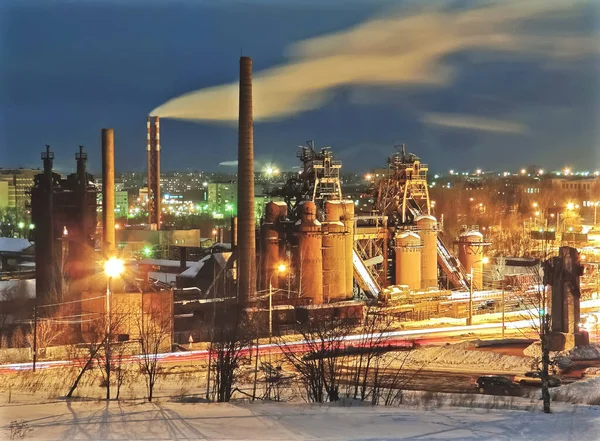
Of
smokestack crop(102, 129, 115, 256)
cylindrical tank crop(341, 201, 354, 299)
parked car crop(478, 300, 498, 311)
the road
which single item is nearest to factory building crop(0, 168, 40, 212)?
smokestack crop(102, 129, 115, 256)

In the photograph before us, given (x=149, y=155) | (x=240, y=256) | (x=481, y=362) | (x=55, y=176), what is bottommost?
(x=481, y=362)

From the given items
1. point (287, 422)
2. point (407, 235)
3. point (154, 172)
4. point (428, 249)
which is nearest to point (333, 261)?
point (407, 235)

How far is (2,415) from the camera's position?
54.8 ft

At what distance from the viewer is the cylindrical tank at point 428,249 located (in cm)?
5144

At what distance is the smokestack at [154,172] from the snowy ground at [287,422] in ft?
239

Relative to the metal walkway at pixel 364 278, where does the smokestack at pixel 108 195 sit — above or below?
above

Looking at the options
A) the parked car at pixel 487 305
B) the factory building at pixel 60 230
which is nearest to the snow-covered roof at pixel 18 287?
the factory building at pixel 60 230

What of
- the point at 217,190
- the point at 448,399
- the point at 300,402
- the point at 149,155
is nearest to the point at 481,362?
the point at 448,399

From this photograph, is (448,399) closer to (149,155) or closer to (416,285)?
(416,285)

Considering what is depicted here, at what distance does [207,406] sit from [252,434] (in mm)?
3948

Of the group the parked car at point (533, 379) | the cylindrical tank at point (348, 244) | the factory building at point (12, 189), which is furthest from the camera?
the factory building at point (12, 189)

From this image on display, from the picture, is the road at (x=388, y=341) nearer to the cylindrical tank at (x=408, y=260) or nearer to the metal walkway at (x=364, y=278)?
the metal walkway at (x=364, y=278)

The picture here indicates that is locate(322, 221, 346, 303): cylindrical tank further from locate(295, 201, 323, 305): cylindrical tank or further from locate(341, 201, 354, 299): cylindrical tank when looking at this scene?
locate(295, 201, 323, 305): cylindrical tank

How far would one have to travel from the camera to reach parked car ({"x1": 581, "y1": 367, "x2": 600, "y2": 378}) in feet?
89.6
